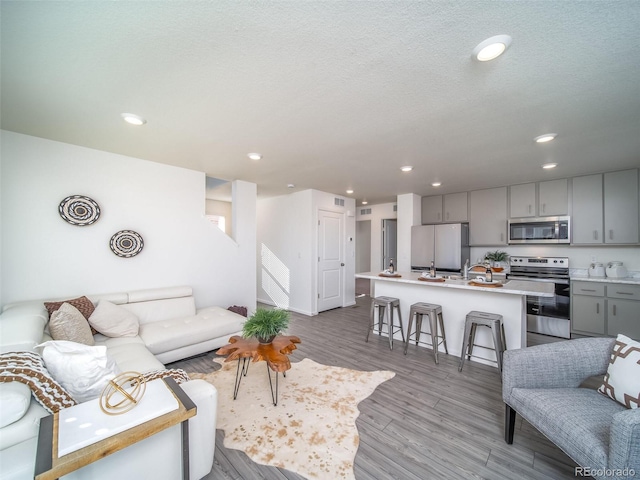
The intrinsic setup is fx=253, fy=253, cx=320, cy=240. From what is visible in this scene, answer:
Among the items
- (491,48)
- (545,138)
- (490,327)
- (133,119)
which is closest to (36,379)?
(133,119)

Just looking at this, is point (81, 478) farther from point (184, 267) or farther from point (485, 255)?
point (485, 255)

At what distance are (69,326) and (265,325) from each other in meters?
1.75

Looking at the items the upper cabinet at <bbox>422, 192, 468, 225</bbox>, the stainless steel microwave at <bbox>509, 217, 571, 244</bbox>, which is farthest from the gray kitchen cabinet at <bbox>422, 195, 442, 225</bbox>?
the stainless steel microwave at <bbox>509, 217, 571, 244</bbox>

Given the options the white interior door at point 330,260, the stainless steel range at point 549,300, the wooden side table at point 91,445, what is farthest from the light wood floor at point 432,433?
the white interior door at point 330,260

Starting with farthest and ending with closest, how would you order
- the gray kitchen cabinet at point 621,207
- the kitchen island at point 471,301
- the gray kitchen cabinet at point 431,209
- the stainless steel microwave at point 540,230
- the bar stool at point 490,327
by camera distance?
the gray kitchen cabinet at point 431,209, the stainless steel microwave at point 540,230, the gray kitchen cabinet at point 621,207, the kitchen island at point 471,301, the bar stool at point 490,327

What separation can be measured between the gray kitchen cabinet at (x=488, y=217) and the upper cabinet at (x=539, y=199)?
0.48 feet

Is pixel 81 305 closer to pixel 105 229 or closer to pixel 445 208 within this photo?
pixel 105 229

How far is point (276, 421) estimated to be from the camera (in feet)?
6.51

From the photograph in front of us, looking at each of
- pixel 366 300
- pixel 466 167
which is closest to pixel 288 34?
pixel 466 167

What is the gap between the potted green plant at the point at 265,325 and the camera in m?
2.21

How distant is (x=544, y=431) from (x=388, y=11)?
2364 mm

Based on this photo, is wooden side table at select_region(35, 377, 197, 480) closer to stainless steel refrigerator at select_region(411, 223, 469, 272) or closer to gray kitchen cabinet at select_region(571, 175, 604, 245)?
stainless steel refrigerator at select_region(411, 223, 469, 272)

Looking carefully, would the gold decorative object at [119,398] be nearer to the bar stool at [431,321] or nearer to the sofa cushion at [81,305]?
the sofa cushion at [81,305]

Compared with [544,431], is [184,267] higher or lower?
higher
